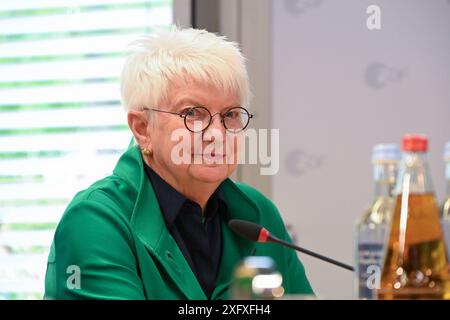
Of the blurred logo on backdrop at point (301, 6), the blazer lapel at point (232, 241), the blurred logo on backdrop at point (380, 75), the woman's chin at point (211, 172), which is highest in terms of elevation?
the blurred logo on backdrop at point (301, 6)

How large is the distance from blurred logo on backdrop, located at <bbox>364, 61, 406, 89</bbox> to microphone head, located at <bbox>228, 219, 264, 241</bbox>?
113 cm

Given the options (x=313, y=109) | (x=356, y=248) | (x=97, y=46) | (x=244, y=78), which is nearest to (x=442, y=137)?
(x=313, y=109)

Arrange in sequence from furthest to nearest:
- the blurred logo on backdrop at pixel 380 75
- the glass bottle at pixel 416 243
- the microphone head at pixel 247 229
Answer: the blurred logo on backdrop at pixel 380 75 → the microphone head at pixel 247 229 → the glass bottle at pixel 416 243

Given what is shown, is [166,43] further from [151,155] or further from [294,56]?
[294,56]

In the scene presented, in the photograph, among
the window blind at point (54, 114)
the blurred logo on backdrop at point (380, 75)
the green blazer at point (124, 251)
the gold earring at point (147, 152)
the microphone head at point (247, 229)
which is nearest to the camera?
the microphone head at point (247, 229)

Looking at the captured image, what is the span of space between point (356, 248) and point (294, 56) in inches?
49.1

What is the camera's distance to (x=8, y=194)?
2.33m

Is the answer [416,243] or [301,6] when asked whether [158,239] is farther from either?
[301,6]

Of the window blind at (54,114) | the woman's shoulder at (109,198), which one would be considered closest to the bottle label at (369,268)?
the woman's shoulder at (109,198)

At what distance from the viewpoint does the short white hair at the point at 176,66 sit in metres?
1.32

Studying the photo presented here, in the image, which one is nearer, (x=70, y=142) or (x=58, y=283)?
(x=58, y=283)

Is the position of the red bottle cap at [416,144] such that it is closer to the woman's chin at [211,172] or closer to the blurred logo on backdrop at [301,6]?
the woman's chin at [211,172]

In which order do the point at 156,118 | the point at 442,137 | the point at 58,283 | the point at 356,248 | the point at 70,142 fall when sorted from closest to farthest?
the point at 356,248, the point at 58,283, the point at 156,118, the point at 442,137, the point at 70,142

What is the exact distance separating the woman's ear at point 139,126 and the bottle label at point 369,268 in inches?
22.8
